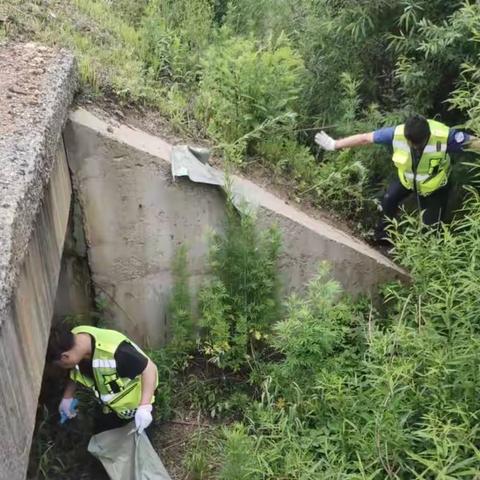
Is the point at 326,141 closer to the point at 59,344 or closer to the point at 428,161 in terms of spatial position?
the point at 428,161

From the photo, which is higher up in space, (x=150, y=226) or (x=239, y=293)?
(x=150, y=226)

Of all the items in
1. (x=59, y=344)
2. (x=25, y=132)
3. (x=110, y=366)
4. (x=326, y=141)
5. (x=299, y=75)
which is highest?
(x=25, y=132)

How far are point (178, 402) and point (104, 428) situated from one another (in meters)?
0.61

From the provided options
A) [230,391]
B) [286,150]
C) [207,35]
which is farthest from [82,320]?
[207,35]

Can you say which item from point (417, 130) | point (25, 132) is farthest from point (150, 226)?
point (417, 130)

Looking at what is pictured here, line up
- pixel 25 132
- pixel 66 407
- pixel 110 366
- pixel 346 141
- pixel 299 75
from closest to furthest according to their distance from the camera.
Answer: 1. pixel 25 132
2. pixel 110 366
3. pixel 66 407
4. pixel 346 141
5. pixel 299 75

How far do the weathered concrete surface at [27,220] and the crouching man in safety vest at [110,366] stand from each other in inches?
19.2

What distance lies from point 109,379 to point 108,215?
46.2 inches

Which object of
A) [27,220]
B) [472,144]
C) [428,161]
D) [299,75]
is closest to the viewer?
[27,220]

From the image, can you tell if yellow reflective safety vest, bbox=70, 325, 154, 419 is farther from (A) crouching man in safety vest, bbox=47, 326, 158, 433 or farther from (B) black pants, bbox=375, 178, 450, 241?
(B) black pants, bbox=375, 178, 450, 241

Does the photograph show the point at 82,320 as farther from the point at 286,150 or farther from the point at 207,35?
the point at 207,35

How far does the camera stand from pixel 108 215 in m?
4.29

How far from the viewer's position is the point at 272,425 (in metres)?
3.41

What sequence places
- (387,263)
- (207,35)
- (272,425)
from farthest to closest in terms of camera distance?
(207,35)
(387,263)
(272,425)
